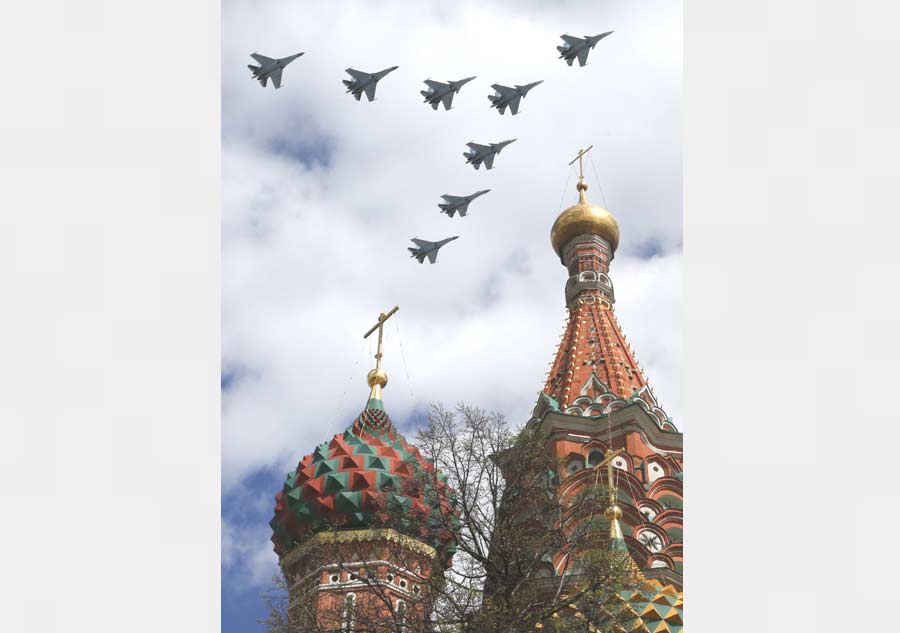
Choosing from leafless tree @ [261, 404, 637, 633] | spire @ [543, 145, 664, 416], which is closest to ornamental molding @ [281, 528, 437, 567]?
leafless tree @ [261, 404, 637, 633]

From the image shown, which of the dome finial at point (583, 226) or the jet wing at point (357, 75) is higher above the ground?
the dome finial at point (583, 226)

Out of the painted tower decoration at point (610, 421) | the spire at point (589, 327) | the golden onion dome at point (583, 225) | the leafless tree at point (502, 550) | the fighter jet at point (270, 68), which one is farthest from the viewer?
the golden onion dome at point (583, 225)

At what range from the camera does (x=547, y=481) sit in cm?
1533

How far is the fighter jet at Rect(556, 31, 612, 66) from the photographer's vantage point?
61.1 feet

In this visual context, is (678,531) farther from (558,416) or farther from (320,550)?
(320,550)

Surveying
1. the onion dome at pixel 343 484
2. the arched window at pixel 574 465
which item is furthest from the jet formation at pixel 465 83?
the arched window at pixel 574 465

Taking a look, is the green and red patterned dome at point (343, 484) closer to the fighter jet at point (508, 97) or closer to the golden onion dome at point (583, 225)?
the fighter jet at point (508, 97)

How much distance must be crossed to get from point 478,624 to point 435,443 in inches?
128

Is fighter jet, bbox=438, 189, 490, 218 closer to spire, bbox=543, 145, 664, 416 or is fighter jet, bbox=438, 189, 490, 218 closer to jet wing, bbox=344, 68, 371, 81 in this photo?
jet wing, bbox=344, 68, 371, 81

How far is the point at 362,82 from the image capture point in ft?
61.2

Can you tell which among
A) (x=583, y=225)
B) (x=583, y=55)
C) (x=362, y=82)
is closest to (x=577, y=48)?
(x=583, y=55)

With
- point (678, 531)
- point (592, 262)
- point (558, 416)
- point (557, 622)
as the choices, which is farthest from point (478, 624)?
point (592, 262)

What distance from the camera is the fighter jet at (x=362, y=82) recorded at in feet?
61.2

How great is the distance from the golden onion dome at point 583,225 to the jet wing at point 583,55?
1676 cm
